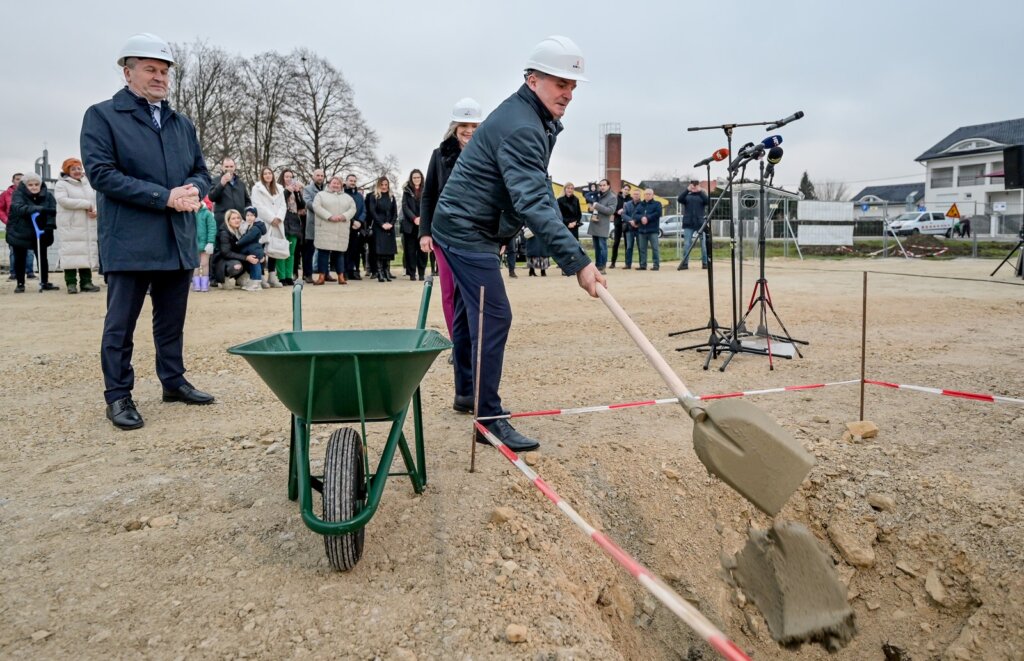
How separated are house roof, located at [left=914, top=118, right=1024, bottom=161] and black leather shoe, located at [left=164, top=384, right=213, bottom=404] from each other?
65.1 metres

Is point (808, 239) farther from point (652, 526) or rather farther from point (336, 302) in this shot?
point (652, 526)

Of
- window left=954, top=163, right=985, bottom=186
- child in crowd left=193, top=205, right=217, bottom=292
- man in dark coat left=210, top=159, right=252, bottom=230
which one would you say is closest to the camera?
child in crowd left=193, top=205, right=217, bottom=292

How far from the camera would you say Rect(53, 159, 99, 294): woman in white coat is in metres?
10.1

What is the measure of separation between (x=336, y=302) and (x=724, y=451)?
823 cm

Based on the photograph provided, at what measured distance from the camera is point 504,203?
3857 mm

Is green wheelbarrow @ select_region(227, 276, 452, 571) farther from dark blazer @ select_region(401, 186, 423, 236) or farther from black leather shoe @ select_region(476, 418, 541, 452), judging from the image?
dark blazer @ select_region(401, 186, 423, 236)

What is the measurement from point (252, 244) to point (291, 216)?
2.97 feet

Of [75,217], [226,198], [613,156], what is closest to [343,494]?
[75,217]

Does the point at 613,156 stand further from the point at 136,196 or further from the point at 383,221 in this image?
the point at 136,196

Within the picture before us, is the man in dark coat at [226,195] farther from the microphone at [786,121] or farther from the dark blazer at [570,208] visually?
the microphone at [786,121]

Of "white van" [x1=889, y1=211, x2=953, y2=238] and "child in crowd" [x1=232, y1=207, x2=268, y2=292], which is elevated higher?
"white van" [x1=889, y1=211, x2=953, y2=238]

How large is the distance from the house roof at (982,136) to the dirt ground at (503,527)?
6297 cm

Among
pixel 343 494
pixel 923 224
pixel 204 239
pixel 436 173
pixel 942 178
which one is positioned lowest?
pixel 343 494

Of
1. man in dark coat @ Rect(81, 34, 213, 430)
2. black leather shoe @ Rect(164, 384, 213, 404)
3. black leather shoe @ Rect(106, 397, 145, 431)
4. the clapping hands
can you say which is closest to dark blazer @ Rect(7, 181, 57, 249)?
black leather shoe @ Rect(164, 384, 213, 404)
